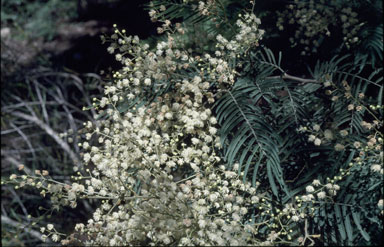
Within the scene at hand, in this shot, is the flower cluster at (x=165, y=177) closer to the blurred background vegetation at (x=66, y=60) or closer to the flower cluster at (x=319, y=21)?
the blurred background vegetation at (x=66, y=60)

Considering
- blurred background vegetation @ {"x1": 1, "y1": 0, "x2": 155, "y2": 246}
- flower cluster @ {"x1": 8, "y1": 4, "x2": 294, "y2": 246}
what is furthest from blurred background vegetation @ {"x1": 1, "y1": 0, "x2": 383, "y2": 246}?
flower cluster @ {"x1": 8, "y1": 4, "x2": 294, "y2": 246}

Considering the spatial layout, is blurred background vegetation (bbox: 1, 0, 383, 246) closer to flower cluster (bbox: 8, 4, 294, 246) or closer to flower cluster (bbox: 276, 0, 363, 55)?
flower cluster (bbox: 276, 0, 363, 55)

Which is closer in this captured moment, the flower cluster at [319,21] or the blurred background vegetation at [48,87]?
the flower cluster at [319,21]

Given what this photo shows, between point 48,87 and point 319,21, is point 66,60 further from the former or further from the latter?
point 319,21

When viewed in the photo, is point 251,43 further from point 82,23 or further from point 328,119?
point 82,23

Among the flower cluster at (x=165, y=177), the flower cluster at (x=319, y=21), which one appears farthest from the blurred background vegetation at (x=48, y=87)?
the flower cluster at (x=319, y=21)

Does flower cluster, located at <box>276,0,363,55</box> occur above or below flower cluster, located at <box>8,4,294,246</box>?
above

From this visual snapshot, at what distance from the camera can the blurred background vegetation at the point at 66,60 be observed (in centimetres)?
210

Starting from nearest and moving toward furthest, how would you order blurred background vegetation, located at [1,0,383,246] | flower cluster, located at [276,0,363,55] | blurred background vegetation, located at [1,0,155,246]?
flower cluster, located at [276,0,363,55]
blurred background vegetation, located at [1,0,383,246]
blurred background vegetation, located at [1,0,155,246]

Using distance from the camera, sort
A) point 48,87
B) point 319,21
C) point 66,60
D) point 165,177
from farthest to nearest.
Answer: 1. point 66,60
2. point 48,87
3. point 319,21
4. point 165,177

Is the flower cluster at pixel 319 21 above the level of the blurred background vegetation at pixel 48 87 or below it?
above

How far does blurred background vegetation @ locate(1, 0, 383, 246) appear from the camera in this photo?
2102mm

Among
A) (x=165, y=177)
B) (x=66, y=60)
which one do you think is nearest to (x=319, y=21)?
(x=165, y=177)

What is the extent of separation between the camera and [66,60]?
17.5 feet
